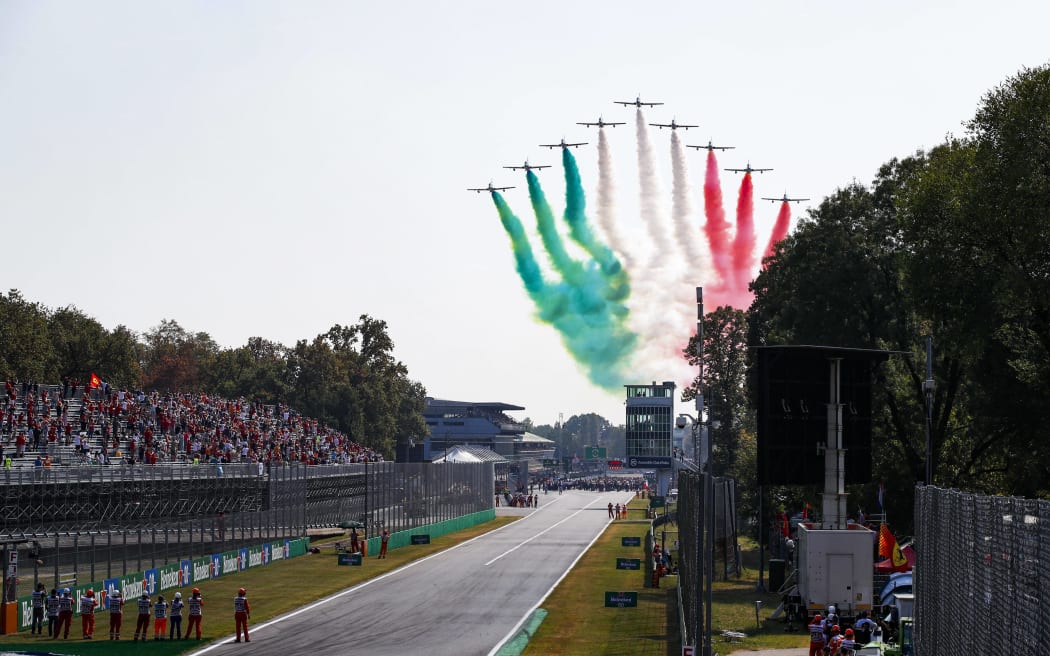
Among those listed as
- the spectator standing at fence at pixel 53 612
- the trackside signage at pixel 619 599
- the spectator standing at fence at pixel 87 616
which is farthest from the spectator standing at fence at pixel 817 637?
the spectator standing at fence at pixel 53 612

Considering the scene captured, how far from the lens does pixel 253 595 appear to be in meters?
58.6

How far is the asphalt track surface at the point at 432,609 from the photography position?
142ft

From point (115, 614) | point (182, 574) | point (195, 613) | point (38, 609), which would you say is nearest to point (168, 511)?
point (182, 574)

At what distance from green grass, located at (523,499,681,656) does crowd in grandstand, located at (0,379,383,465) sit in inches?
988

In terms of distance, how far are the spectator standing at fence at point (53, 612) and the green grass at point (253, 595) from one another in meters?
0.53

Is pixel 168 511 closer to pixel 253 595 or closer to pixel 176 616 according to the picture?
pixel 253 595

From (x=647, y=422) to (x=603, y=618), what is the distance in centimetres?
14539

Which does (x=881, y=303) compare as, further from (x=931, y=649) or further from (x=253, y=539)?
(x=931, y=649)

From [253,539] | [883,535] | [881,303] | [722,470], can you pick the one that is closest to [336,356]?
[722,470]

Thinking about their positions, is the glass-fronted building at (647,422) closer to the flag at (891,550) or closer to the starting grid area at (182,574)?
the starting grid area at (182,574)

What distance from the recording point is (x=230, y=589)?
197ft

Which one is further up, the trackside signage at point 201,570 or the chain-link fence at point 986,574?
the chain-link fence at point 986,574

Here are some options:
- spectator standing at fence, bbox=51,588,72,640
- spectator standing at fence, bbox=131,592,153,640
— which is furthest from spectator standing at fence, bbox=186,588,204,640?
spectator standing at fence, bbox=51,588,72,640

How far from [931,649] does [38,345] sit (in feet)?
360
